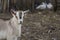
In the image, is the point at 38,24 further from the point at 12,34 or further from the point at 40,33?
the point at 12,34

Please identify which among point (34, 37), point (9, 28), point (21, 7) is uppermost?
point (21, 7)

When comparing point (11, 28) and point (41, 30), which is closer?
point (11, 28)

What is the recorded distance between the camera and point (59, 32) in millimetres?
5980

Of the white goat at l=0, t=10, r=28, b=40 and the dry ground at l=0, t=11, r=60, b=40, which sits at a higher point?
the white goat at l=0, t=10, r=28, b=40

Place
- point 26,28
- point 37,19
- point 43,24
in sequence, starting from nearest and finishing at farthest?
1. point 26,28
2. point 43,24
3. point 37,19

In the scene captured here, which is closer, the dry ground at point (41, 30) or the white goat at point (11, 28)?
the white goat at point (11, 28)

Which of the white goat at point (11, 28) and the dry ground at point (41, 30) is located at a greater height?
the white goat at point (11, 28)

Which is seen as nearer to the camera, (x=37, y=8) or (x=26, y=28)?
(x=26, y=28)

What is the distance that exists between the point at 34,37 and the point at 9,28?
1289 millimetres

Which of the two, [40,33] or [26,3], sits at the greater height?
[26,3]

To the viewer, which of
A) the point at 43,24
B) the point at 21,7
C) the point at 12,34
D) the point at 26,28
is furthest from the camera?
the point at 21,7

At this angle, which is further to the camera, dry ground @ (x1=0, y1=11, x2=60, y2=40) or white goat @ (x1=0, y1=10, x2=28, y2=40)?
dry ground @ (x1=0, y1=11, x2=60, y2=40)

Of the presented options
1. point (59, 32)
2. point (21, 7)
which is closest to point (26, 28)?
point (59, 32)

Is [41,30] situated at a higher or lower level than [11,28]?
lower
